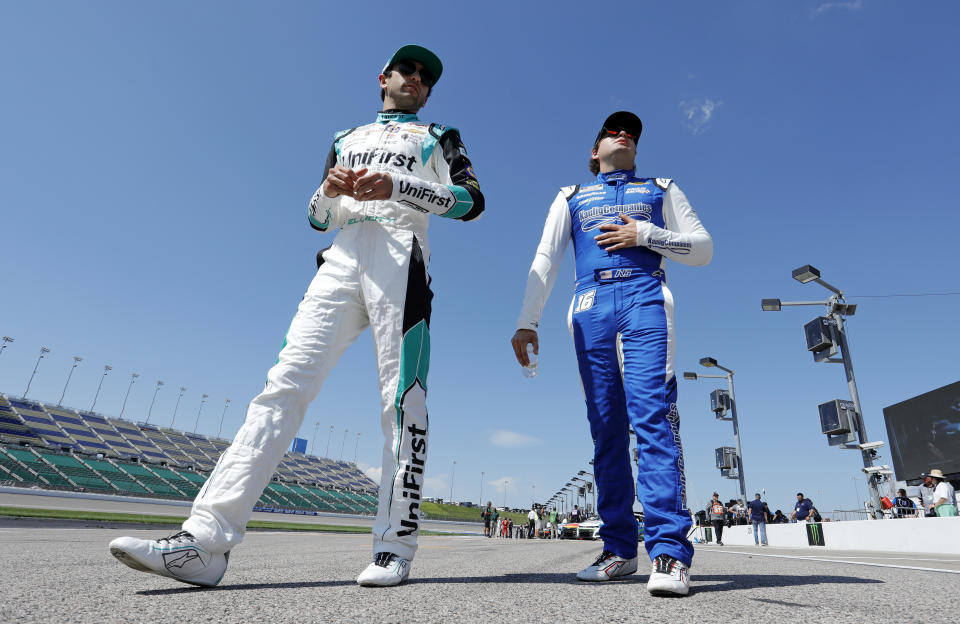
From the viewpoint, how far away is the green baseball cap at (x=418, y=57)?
3123 mm

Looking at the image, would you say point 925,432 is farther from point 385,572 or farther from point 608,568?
point 385,572

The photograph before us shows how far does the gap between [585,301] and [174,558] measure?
2.16 m

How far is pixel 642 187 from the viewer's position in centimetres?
315

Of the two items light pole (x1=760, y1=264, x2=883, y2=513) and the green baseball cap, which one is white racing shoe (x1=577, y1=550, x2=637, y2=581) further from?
light pole (x1=760, y1=264, x2=883, y2=513)

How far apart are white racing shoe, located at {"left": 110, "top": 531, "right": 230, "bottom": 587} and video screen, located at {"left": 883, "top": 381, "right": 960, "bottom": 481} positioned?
96.2 feet

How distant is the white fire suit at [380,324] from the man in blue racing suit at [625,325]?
2.36 ft

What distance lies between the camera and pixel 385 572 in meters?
1.90

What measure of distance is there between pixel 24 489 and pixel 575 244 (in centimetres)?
4802

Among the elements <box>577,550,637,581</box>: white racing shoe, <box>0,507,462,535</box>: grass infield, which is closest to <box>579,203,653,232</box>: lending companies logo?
<box>577,550,637,581</box>: white racing shoe

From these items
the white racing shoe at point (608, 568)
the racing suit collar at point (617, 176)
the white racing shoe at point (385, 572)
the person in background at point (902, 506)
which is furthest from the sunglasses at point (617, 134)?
the person in background at point (902, 506)

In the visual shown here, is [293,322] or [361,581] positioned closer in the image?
[361,581]

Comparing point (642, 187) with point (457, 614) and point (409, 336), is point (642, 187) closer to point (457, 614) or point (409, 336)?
point (409, 336)

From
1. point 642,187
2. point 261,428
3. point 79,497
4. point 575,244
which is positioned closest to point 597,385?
point 575,244

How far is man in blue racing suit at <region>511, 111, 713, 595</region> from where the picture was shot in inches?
91.0
